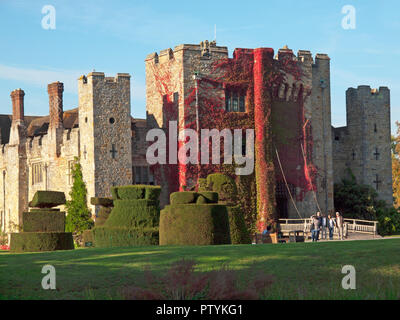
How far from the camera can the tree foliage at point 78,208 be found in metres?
43.7

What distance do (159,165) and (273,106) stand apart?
7.94 metres

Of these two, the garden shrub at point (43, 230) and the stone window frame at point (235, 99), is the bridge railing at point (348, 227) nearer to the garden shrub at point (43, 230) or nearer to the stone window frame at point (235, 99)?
the stone window frame at point (235, 99)

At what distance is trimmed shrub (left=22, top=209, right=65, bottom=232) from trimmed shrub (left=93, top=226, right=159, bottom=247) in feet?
6.69

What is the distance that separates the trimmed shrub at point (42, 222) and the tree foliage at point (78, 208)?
11439 mm

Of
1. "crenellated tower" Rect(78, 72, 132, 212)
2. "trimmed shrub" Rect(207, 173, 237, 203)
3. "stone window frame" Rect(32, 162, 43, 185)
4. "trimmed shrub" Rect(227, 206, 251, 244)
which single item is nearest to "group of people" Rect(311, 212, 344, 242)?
"trimmed shrub" Rect(207, 173, 237, 203)

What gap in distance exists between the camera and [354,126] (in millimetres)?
54281

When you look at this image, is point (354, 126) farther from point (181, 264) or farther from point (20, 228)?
point (181, 264)

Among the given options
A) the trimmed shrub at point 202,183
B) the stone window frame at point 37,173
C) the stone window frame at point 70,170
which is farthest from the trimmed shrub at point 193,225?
the stone window frame at point 37,173

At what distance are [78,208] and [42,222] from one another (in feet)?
39.9

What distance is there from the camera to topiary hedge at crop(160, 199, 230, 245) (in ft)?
94.5

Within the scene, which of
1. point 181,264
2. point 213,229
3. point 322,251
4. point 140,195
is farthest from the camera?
point 140,195

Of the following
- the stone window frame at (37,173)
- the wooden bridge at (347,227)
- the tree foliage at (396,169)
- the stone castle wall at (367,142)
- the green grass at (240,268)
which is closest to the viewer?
the green grass at (240,268)

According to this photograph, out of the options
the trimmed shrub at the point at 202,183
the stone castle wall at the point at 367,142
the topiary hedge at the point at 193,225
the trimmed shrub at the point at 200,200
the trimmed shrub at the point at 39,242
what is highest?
the stone castle wall at the point at 367,142

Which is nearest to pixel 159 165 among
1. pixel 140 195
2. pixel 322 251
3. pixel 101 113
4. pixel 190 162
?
pixel 190 162
